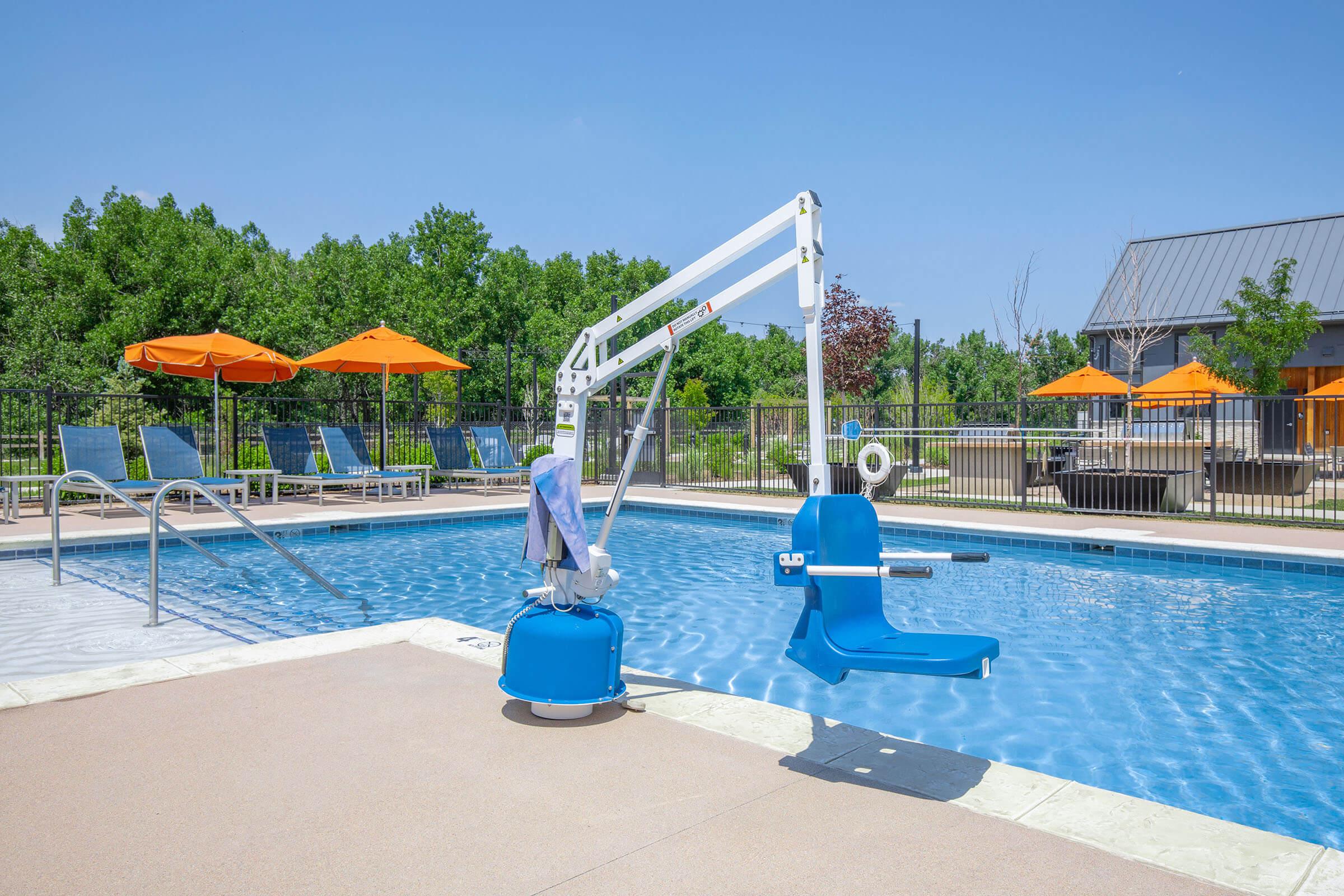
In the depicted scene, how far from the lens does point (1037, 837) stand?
95.2 inches

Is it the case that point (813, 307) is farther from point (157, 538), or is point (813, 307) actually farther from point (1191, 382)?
point (1191, 382)

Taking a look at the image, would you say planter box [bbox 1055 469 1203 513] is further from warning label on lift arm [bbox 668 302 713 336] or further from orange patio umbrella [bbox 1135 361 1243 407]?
warning label on lift arm [bbox 668 302 713 336]

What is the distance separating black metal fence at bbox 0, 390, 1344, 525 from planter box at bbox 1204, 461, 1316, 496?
40mm

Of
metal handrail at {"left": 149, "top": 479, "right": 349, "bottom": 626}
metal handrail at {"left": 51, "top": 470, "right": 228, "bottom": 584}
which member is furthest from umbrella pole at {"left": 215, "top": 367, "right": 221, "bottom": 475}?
metal handrail at {"left": 149, "top": 479, "right": 349, "bottom": 626}

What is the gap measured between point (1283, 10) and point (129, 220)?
3502 centimetres

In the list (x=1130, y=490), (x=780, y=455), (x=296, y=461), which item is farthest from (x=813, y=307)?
(x=780, y=455)

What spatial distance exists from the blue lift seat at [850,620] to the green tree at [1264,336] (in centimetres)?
1842

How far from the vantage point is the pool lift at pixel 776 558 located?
2.93m

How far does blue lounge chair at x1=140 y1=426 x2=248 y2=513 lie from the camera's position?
11625 mm

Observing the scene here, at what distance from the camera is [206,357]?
11.9m

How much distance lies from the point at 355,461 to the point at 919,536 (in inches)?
356

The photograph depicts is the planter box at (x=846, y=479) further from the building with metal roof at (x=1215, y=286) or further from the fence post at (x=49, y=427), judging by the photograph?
the building with metal roof at (x=1215, y=286)

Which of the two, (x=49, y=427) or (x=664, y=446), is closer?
(x=49, y=427)

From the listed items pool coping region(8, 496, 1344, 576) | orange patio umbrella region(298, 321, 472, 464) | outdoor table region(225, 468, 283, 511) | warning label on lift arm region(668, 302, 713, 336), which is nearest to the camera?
warning label on lift arm region(668, 302, 713, 336)
